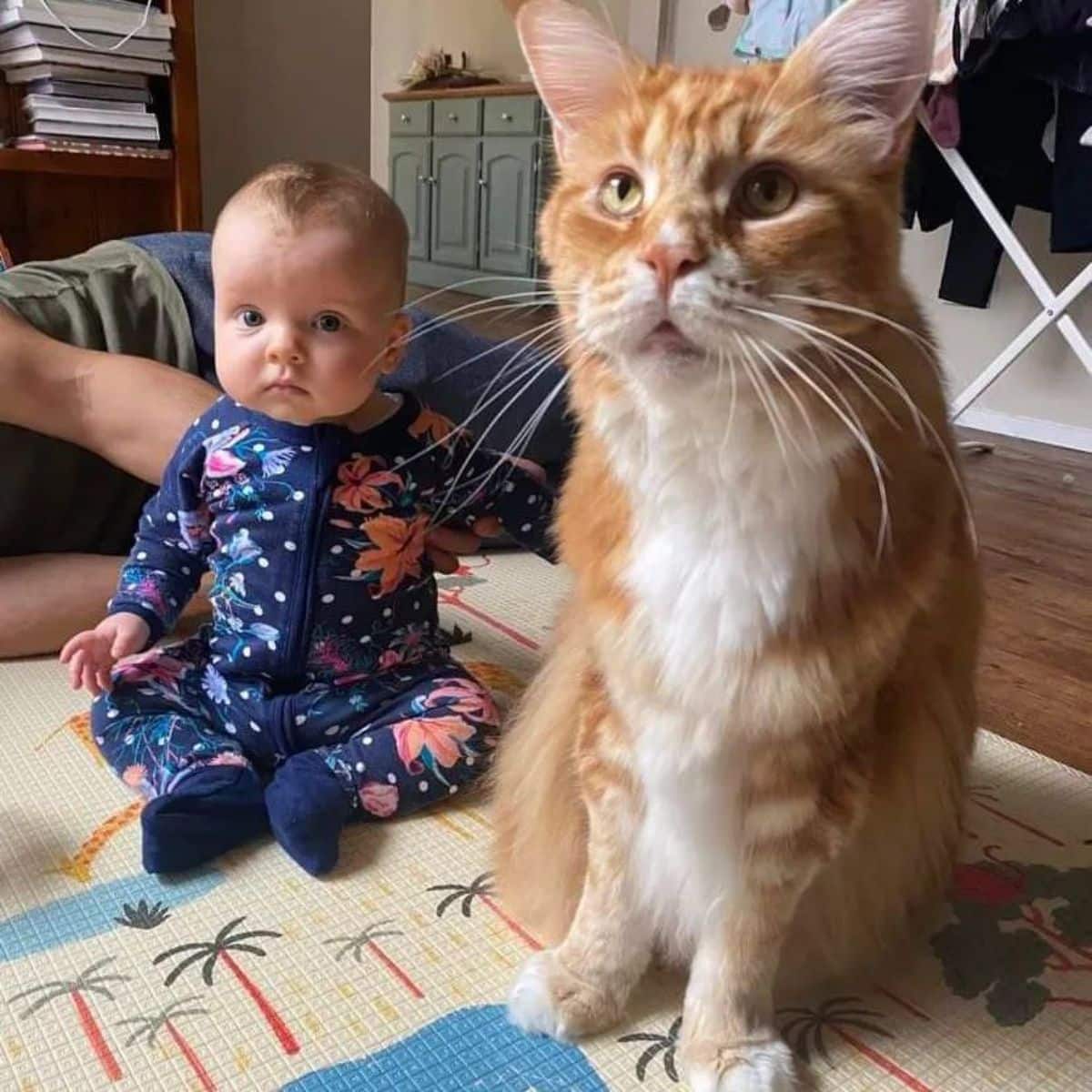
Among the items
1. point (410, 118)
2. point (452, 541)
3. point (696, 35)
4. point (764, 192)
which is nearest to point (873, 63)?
point (764, 192)

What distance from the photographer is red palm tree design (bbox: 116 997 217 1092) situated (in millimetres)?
842

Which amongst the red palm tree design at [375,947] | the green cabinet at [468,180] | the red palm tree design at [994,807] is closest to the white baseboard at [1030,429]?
the green cabinet at [468,180]

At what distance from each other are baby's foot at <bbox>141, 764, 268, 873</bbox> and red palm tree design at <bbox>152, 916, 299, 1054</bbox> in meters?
0.09

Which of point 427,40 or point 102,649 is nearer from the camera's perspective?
point 102,649

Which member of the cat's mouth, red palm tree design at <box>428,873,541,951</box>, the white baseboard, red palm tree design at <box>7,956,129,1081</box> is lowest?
the white baseboard

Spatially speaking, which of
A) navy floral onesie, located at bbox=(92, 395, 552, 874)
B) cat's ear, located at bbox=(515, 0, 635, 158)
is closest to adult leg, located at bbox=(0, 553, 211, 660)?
navy floral onesie, located at bbox=(92, 395, 552, 874)

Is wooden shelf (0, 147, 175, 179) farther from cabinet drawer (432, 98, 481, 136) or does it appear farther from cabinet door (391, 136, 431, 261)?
cabinet door (391, 136, 431, 261)

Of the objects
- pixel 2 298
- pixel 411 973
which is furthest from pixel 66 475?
pixel 411 973

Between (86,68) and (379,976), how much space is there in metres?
2.65

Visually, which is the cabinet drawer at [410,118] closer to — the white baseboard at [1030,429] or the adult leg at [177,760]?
the white baseboard at [1030,429]

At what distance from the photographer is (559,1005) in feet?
2.92

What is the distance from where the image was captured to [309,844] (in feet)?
3.49

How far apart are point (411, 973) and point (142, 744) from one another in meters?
0.40

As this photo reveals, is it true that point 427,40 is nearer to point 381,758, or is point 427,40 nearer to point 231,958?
point 381,758
